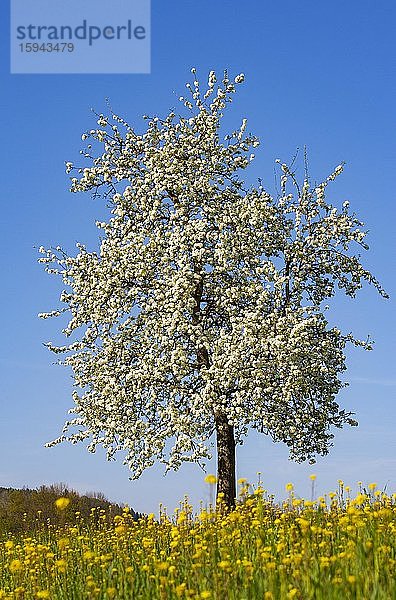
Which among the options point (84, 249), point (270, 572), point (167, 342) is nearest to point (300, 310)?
point (167, 342)

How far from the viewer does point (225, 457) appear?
722 inches

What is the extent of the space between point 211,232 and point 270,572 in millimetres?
12396

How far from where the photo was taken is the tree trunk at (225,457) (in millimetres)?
18297

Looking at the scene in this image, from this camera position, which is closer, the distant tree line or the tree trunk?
the tree trunk

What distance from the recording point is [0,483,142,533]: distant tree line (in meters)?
23.2

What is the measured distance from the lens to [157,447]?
17781 millimetres

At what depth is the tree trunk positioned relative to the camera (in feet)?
60.0

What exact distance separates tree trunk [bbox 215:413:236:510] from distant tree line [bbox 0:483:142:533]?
18.0 ft

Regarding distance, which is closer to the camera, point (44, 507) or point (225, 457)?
point (225, 457)

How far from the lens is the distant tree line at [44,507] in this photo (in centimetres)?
2320

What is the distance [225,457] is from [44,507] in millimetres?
8748

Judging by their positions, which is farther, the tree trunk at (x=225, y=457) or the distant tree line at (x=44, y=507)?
the distant tree line at (x=44, y=507)

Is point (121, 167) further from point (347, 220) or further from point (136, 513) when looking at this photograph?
point (136, 513)

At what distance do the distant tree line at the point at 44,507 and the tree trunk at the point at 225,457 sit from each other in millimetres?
5476
